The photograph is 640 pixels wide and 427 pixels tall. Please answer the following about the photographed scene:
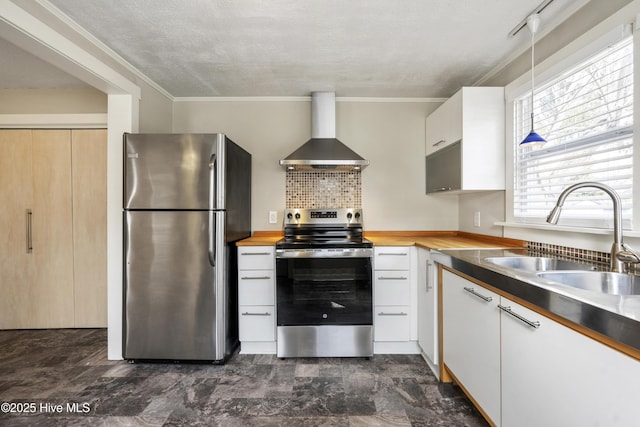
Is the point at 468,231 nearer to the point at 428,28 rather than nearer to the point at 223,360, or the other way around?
the point at 428,28

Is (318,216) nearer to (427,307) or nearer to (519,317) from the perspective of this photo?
(427,307)

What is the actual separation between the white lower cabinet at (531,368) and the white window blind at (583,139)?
2.42 feet

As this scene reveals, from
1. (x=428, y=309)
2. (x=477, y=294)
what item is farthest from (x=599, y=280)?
(x=428, y=309)

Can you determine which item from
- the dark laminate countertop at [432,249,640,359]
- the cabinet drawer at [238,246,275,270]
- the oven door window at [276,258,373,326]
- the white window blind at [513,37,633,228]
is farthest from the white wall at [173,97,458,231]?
the dark laminate countertop at [432,249,640,359]

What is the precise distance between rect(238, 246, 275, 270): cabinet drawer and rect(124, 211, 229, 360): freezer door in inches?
8.8

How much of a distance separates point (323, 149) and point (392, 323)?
161 cm

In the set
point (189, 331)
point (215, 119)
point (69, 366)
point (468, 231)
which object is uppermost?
point (215, 119)

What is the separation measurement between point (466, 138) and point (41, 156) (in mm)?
3800

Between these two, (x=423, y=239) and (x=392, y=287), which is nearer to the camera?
(x=392, y=287)

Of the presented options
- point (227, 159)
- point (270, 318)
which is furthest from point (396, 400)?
point (227, 159)

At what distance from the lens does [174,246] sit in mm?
2133

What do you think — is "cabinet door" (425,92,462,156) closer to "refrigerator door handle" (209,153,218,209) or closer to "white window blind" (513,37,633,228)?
"white window blind" (513,37,633,228)

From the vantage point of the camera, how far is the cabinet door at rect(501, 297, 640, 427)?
29.6 inches

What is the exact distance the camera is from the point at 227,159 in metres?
2.22
